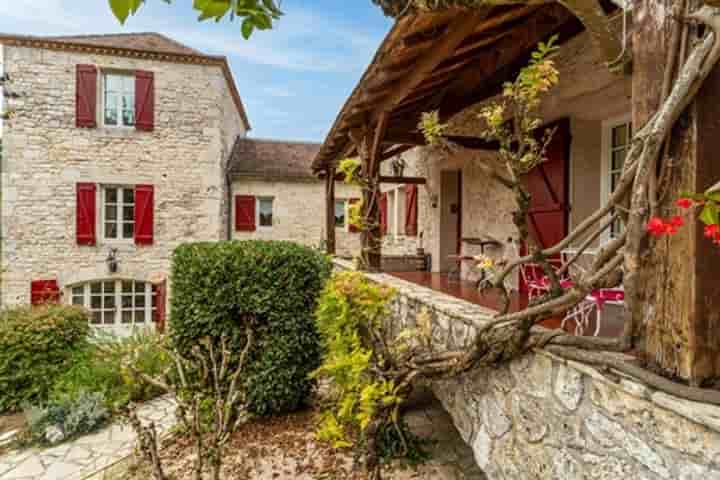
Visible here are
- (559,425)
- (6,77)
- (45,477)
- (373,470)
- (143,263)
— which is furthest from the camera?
(143,263)

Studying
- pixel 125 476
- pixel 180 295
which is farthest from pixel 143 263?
pixel 125 476

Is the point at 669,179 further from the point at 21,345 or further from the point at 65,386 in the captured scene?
the point at 21,345

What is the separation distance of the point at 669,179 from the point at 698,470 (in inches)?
36.2

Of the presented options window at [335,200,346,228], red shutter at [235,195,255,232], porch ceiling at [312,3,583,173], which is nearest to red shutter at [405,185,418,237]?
porch ceiling at [312,3,583,173]

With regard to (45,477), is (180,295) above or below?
above

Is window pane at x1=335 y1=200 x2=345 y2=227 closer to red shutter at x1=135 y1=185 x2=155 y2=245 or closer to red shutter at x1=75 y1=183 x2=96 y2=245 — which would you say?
red shutter at x1=135 y1=185 x2=155 y2=245

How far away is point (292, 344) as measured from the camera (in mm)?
4570

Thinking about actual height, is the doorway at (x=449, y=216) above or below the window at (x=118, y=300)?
above

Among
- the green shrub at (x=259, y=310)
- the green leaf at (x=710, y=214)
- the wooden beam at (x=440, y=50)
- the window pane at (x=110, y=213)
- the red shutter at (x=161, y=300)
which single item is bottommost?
the red shutter at (x=161, y=300)

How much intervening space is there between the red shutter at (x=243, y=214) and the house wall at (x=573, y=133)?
25.0ft

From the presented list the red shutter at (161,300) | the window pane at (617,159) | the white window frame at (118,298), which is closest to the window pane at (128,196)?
the white window frame at (118,298)

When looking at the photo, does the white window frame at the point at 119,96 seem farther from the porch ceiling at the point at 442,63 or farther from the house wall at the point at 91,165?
the porch ceiling at the point at 442,63

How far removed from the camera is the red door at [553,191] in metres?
4.52

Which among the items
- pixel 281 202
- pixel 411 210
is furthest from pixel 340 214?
pixel 411 210
